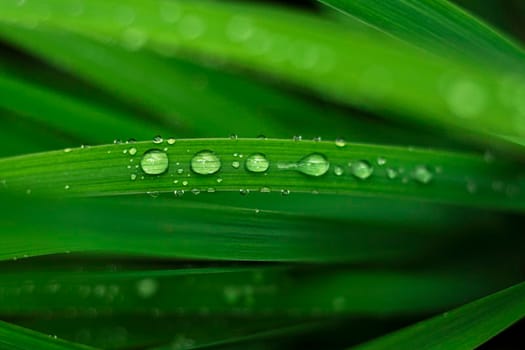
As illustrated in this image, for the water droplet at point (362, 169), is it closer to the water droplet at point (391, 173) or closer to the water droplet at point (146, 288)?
the water droplet at point (391, 173)

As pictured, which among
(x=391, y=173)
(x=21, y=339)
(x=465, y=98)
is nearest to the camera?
(x=465, y=98)

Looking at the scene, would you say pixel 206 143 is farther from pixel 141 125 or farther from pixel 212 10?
pixel 141 125

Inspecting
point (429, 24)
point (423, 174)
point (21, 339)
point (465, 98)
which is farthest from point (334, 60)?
point (21, 339)

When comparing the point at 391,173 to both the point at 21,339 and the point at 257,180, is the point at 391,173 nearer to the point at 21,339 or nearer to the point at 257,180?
the point at 257,180

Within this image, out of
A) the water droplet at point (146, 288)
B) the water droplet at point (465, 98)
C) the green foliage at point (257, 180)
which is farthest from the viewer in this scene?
the water droplet at point (146, 288)

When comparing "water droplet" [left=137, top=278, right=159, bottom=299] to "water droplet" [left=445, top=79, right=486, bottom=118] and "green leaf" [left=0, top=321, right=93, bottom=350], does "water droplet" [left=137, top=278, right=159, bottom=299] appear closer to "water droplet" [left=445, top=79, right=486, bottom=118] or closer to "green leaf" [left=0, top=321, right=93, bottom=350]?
"green leaf" [left=0, top=321, right=93, bottom=350]

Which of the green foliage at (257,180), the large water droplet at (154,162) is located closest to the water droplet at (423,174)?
the green foliage at (257,180)
